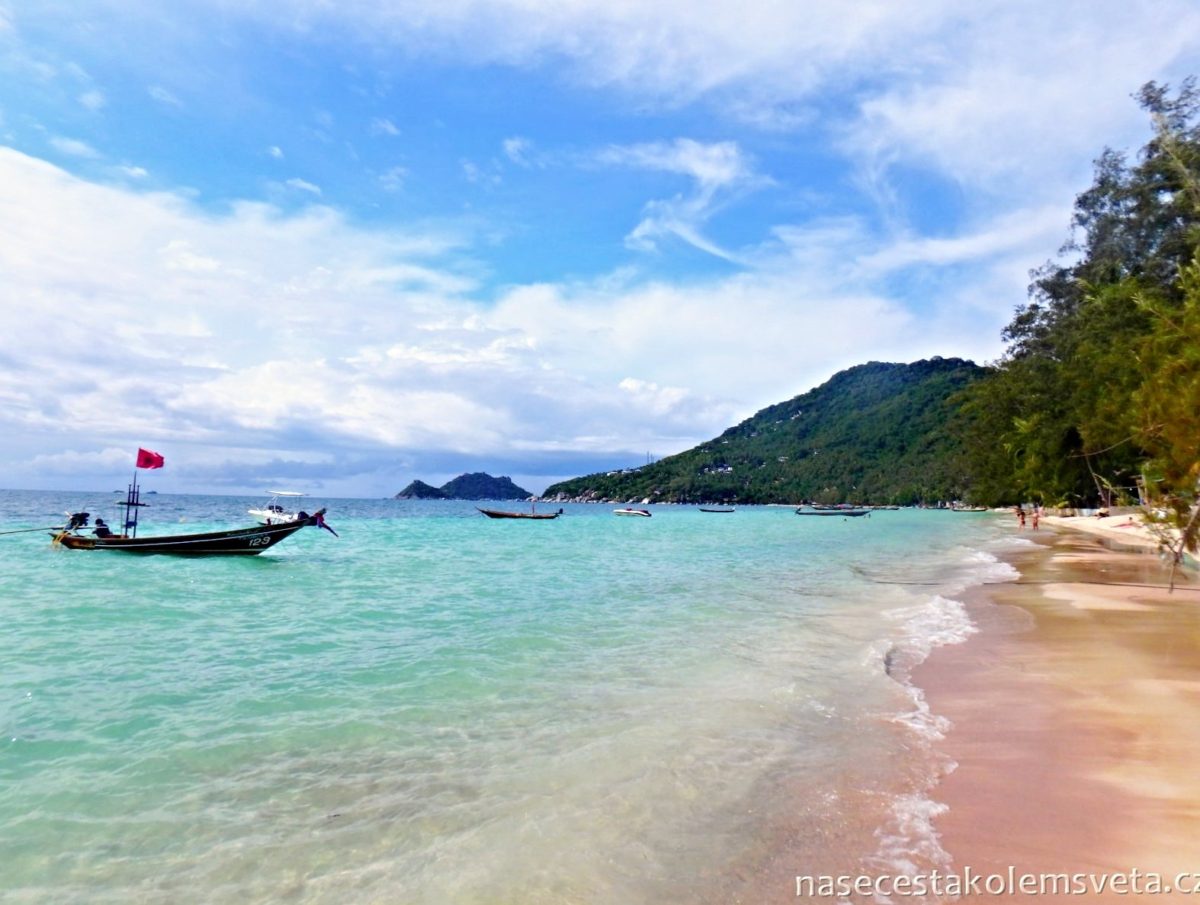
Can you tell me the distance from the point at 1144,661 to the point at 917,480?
131705mm

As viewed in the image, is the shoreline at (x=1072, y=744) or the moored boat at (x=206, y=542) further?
the moored boat at (x=206, y=542)

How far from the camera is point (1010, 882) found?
3330mm

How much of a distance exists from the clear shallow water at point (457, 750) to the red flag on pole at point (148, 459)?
764cm

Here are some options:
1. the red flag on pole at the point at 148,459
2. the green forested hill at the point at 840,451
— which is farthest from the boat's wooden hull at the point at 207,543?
the green forested hill at the point at 840,451

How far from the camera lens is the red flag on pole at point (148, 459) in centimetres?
1969

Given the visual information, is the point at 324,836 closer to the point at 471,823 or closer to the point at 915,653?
the point at 471,823

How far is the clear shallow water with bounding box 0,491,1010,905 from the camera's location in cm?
379

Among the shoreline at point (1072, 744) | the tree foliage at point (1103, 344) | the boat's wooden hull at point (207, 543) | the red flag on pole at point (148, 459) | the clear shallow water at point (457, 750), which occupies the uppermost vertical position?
the tree foliage at point (1103, 344)

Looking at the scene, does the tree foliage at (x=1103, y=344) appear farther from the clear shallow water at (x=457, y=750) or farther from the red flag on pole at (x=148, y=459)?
the red flag on pole at (x=148, y=459)

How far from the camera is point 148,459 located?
1978 cm

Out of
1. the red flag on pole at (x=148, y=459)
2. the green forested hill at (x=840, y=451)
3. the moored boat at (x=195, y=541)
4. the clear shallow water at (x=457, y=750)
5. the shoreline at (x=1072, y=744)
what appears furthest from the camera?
the green forested hill at (x=840, y=451)

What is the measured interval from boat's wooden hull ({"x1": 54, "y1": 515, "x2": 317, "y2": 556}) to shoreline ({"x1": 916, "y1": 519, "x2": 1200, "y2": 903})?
20.4m

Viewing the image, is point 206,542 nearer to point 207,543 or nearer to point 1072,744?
point 207,543

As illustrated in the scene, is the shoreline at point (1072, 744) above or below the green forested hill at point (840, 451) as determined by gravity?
below
